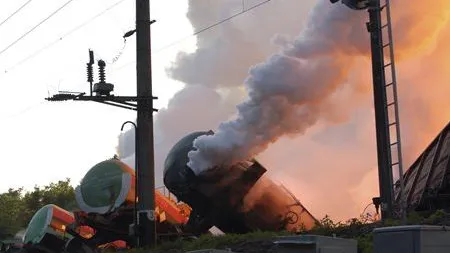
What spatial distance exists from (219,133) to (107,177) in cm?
594

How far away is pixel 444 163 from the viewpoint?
634 inches

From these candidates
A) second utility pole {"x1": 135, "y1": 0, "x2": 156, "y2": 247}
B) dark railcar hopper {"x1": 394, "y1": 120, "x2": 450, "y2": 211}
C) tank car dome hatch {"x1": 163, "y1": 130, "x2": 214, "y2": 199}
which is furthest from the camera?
tank car dome hatch {"x1": 163, "y1": 130, "x2": 214, "y2": 199}

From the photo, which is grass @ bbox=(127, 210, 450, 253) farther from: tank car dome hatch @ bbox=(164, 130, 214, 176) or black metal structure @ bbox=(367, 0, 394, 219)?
tank car dome hatch @ bbox=(164, 130, 214, 176)

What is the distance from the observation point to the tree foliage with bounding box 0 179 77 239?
72.3 meters

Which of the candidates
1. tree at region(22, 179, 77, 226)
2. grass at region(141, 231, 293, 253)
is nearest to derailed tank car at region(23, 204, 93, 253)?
grass at region(141, 231, 293, 253)

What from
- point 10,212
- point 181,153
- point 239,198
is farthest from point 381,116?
point 10,212

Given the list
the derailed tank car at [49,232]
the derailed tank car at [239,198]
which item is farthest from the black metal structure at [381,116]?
the derailed tank car at [49,232]

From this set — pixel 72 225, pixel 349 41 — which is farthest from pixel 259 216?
pixel 72 225

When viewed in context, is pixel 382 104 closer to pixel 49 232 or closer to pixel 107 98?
pixel 107 98

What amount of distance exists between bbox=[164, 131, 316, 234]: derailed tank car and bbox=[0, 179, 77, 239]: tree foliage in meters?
49.6

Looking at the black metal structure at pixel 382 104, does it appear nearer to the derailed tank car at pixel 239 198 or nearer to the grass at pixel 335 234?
the grass at pixel 335 234

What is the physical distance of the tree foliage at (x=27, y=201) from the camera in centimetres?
7231

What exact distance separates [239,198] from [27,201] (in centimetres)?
6912

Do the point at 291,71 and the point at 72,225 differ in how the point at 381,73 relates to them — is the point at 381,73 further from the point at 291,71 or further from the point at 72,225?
the point at 72,225
